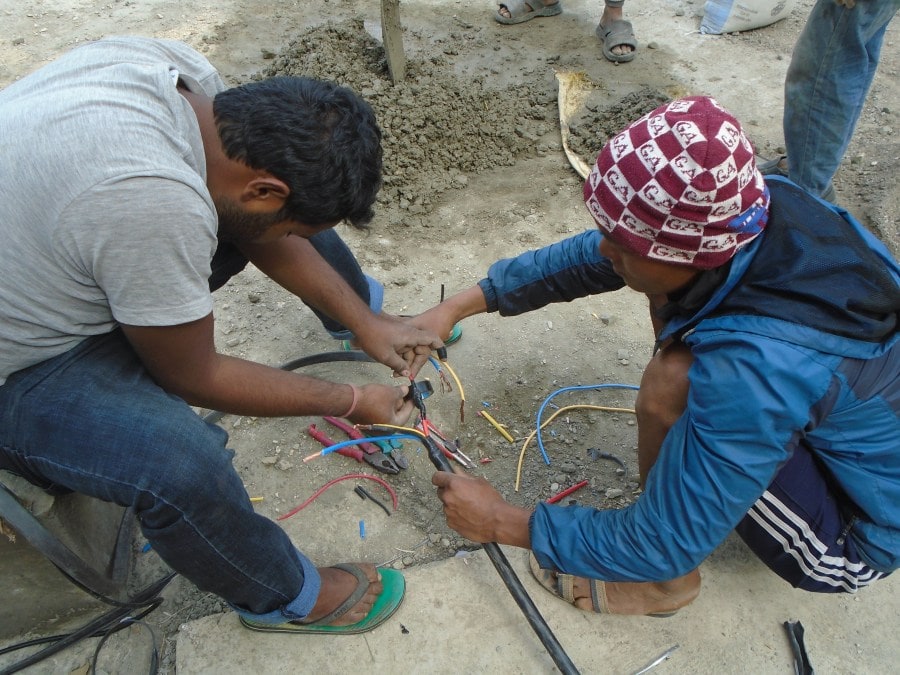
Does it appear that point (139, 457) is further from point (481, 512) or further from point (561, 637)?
point (561, 637)

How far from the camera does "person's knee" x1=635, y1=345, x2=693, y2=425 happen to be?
1.70 metres

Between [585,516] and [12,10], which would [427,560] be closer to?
Result: [585,516]

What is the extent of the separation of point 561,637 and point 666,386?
90 cm

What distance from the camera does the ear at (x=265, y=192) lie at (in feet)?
5.21

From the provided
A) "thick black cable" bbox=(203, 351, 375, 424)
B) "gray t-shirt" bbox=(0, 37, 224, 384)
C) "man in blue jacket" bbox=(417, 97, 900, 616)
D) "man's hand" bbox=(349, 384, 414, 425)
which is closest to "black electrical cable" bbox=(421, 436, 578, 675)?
"man's hand" bbox=(349, 384, 414, 425)

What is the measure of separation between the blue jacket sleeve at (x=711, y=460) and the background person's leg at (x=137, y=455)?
89 centimetres

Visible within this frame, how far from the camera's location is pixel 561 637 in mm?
2035

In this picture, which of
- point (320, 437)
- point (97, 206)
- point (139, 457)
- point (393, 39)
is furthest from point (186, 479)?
point (393, 39)

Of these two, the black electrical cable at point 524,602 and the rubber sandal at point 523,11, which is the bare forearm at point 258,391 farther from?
the rubber sandal at point 523,11

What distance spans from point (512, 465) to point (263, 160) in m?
1.58

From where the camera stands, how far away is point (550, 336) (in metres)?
3.10

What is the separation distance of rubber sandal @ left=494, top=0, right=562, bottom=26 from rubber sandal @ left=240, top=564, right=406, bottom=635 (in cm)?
492

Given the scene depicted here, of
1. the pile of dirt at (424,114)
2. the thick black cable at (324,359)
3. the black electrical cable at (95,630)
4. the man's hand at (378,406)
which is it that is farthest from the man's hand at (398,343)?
the pile of dirt at (424,114)

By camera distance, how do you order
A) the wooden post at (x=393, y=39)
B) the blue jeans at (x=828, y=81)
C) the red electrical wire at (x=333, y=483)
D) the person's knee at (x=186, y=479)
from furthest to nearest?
the wooden post at (x=393, y=39), the blue jeans at (x=828, y=81), the red electrical wire at (x=333, y=483), the person's knee at (x=186, y=479)
